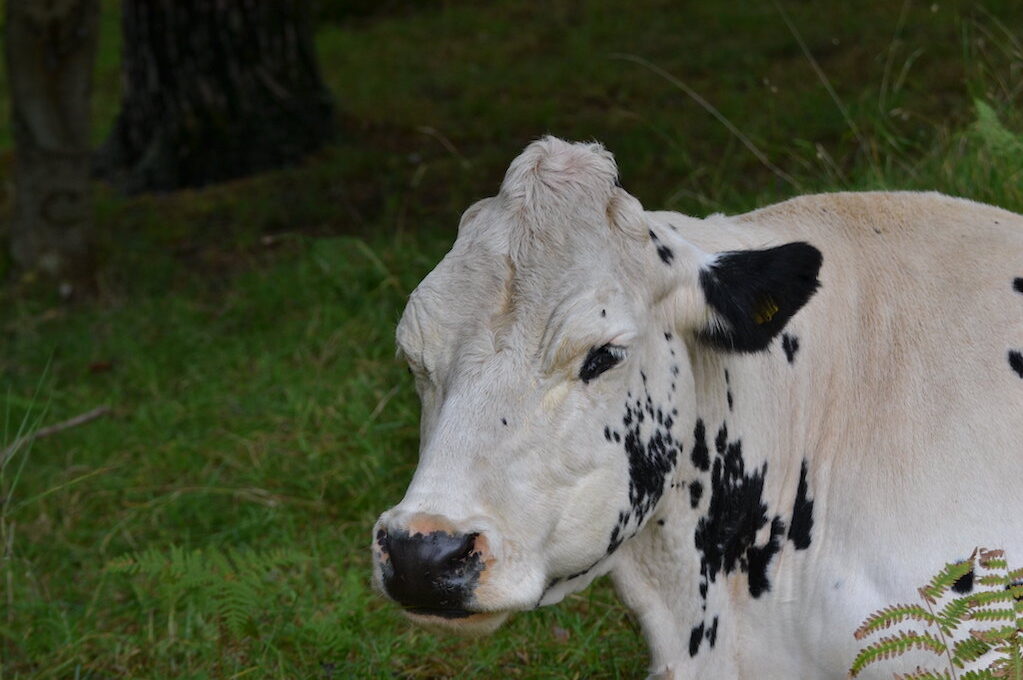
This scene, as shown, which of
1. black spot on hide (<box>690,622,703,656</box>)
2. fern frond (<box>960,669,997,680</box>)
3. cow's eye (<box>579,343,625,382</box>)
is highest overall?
cow's eye (<box>579,343,625,382</box>)

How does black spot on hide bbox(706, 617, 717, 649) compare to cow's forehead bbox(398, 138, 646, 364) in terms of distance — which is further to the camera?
black spot on hide bbox(706, 617, 717, 649)

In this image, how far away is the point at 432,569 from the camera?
2.58m

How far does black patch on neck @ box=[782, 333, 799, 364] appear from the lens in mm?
3330

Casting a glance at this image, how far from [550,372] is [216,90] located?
7255 mm

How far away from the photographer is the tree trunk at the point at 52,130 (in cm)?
791

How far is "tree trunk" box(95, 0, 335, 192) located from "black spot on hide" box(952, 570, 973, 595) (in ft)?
24.5

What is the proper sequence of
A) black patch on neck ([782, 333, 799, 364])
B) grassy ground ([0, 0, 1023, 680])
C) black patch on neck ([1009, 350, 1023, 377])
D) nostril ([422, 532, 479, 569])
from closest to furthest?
nostril ([422, 532, 479, 569]), black patch on neck ([1009, 350, 1023, 377]), black patch on neck ([782, 333, 799, 364]), grassy ground ([0, 0, 1023, 680])

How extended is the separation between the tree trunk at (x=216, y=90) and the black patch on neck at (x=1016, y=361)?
7266 millimetres

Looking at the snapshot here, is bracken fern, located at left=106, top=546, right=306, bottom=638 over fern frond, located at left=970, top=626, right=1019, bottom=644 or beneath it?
beneath

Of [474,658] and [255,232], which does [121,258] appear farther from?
[474,658]

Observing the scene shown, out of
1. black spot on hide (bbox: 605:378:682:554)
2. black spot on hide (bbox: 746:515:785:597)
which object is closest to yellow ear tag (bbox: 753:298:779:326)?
black spot on hide (bbox: 605:378:682:554)

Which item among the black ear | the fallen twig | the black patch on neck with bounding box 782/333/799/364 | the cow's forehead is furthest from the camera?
the fallen twig

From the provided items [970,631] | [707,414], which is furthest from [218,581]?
[970,631]

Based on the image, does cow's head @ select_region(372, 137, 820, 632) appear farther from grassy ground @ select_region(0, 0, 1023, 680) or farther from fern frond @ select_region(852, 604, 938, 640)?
grassy ground @ select_region(0, 0, 1023, 680)
